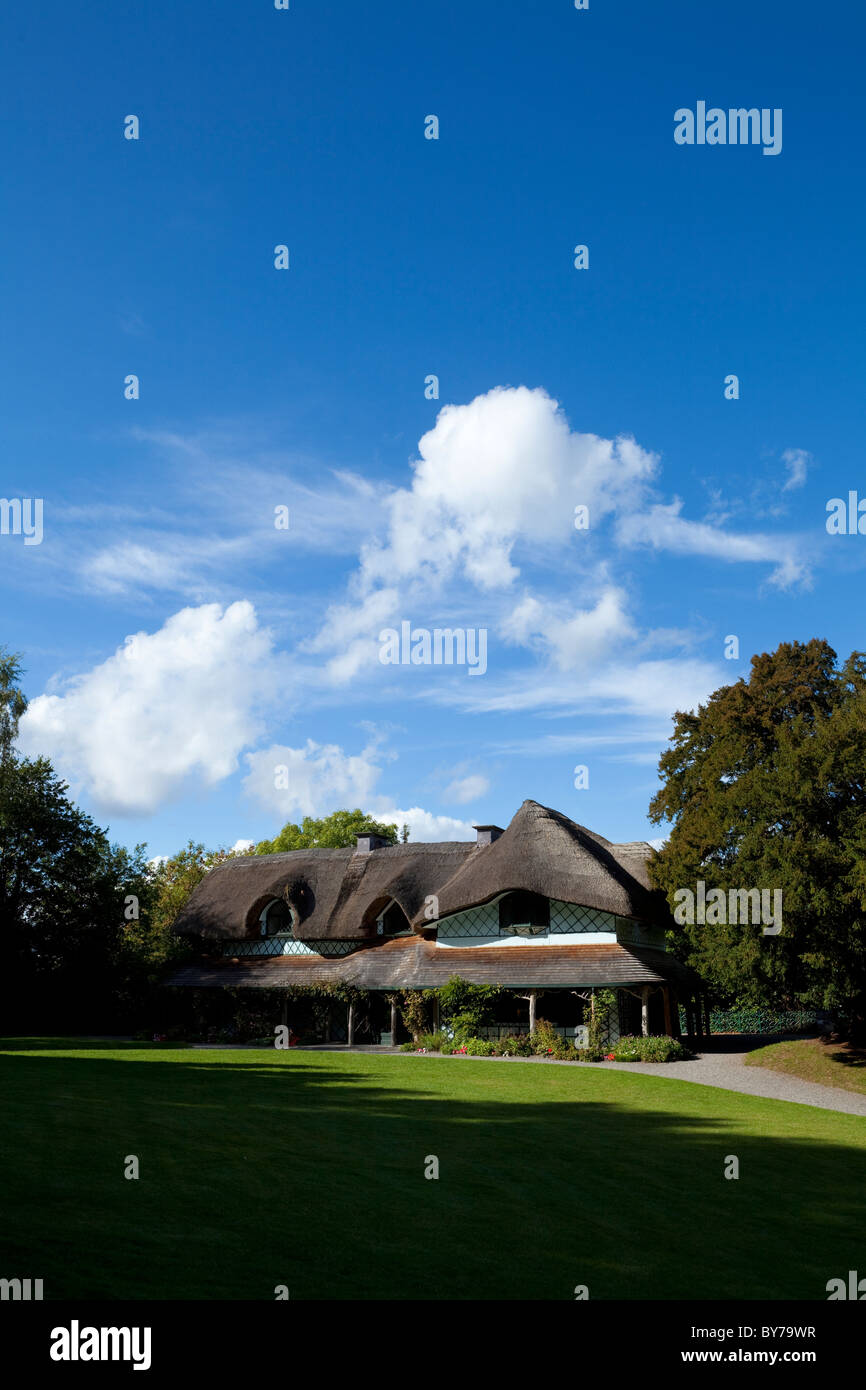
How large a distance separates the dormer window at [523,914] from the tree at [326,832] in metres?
32.1

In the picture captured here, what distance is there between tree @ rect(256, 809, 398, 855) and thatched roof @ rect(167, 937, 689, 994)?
27.1 m

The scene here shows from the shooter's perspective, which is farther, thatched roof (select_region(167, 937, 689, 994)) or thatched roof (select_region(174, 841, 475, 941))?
thatched roof (select_region(174, 841, 475, 941))

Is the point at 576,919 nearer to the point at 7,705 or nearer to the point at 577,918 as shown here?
the point at 577,918

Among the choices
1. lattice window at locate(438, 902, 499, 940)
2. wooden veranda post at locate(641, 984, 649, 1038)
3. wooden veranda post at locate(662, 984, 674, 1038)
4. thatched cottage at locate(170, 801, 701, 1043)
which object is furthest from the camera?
lattice window at locate(438, 902, 499, 940)

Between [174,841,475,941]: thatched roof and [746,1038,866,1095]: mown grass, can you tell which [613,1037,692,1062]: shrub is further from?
[174,841,475,941]: thatched roof

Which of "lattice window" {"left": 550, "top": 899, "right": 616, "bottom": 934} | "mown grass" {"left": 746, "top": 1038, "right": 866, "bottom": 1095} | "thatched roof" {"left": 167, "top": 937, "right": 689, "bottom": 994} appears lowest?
"mown grass" {"left": 746, "top": 1038, "right": 866, "bottom": 1095}

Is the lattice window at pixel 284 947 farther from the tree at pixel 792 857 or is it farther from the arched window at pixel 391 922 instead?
the tree at pixel 792 857

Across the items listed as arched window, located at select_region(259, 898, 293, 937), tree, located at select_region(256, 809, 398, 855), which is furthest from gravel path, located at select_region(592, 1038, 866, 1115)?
tree, located at select_region(256, 809, 398, 855)

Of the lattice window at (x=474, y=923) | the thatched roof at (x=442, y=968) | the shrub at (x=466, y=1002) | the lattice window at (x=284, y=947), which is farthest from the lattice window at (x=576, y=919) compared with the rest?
the lattice window at (x=284, y=947)

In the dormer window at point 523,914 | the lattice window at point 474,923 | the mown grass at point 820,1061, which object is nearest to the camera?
the mown grass at point 820,1061

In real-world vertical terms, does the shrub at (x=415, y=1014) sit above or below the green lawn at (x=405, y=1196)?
below

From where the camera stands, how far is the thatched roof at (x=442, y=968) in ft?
112

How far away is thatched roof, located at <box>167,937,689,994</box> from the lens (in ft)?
112

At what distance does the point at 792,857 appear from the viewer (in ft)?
95.6
